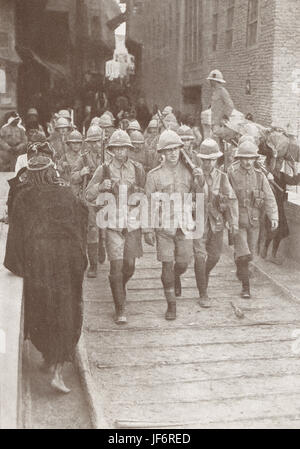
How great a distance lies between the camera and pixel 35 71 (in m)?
26.0

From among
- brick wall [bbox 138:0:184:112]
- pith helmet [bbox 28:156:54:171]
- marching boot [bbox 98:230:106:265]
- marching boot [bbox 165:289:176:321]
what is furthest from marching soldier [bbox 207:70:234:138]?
brick wall [bbox 138:0:184:112]

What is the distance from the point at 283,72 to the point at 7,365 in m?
13.0

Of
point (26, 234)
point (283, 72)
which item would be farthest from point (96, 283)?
point (283, 72)

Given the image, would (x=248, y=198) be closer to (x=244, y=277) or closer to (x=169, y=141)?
(x=244, y=277)

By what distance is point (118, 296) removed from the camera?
792 cm

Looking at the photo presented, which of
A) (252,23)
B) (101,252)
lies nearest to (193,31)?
(252,23)

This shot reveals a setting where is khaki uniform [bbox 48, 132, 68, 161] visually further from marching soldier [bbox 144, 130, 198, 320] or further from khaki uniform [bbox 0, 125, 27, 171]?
khaki uniform [bbox 0, 125, 27, 171]

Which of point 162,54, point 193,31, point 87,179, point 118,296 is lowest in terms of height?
point 118,296

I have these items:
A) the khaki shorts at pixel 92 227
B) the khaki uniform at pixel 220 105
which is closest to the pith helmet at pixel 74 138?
the khaki shorts at pixel 92 227

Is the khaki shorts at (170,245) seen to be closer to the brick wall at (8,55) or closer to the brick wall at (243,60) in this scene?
the brick wall at (243,60)

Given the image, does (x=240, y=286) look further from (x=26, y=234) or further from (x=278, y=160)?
(x=26, y=234)

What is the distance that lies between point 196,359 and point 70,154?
4564mm

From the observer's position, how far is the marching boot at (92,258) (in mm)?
9492

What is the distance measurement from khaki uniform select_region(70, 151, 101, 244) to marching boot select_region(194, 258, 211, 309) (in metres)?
1.62
